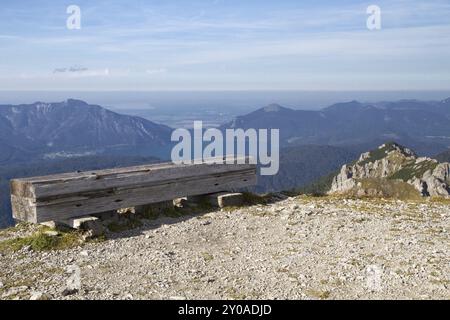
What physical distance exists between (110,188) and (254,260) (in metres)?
5.82

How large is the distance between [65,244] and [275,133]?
9010 millimetres

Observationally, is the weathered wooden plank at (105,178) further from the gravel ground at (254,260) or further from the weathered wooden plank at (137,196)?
the gravel ground at (254,260)

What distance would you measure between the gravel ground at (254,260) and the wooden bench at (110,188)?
1127 mm

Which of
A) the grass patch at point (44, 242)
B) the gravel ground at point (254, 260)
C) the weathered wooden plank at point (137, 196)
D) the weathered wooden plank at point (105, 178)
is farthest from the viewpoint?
the weathered wooden plank at point (137, 196)

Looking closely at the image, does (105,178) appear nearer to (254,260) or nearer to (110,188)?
(110,188)

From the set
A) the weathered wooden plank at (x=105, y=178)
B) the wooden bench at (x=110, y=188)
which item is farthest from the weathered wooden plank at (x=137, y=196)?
the weathered wooden plank at (x=105, y=178)

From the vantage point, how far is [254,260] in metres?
12.5

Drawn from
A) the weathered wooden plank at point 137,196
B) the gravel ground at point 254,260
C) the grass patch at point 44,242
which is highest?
the weathered wooden plank at point 137,196

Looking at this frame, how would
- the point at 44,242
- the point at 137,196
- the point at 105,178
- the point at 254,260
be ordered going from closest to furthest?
the point at 254,260, the point at 44,242, the point at 105,178, the point at 137,196

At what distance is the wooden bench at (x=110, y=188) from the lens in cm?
1418

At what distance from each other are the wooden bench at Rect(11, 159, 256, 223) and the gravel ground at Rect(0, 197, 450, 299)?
1127 mm

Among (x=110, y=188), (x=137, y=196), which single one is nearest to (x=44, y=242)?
(x=110, y=188)

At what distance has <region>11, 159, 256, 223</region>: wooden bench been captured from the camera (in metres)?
14.2

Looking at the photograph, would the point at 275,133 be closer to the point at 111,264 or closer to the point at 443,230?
the point at 443,230
